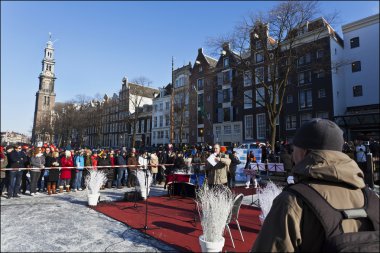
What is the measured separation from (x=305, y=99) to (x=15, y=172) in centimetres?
3201

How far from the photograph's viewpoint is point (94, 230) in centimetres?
673

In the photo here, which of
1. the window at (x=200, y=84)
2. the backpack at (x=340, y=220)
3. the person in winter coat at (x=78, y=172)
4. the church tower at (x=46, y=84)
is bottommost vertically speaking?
the person in winter coat at (x=78, y=172)

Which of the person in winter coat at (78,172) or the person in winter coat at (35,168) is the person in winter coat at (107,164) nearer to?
the person in winter coat at (78,172)

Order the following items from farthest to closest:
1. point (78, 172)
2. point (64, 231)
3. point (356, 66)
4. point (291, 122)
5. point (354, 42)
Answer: point (354, 42) < point (291, 122) < point (356, 66) < point (78, 172) < point (64, 231)

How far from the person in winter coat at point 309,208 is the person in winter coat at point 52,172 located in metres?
12.5

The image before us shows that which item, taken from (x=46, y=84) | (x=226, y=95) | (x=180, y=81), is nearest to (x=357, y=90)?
(x=226, y=95)

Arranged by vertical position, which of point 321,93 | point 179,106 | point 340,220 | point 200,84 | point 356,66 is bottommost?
point 340,220

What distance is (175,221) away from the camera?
774 cm

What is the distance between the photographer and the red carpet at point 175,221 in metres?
5.97

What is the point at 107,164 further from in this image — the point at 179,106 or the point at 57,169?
the point at 179,106

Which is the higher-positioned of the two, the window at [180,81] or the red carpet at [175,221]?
the window at [180,81]


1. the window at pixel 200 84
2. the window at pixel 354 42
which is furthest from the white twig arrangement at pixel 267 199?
the window at pixel 200 84

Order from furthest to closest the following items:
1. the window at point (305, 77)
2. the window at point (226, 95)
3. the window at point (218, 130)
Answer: the window at point (218, 130) → the window at point (226, 95) → the window at point (305, 77)

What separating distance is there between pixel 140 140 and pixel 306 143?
62.9 metres
